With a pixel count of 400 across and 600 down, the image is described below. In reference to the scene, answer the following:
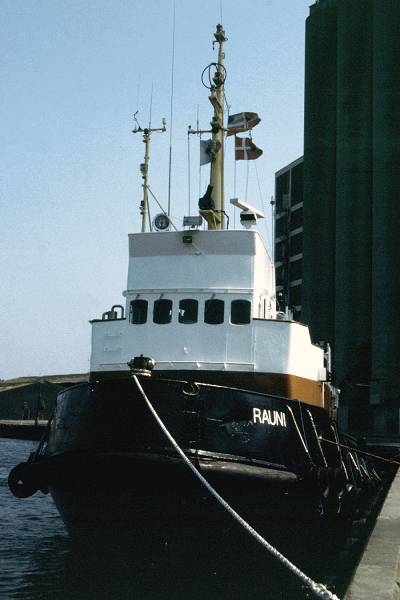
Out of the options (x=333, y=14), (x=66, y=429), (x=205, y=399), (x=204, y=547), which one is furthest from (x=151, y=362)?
(x=333, y=14)

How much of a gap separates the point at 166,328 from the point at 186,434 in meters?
3.60

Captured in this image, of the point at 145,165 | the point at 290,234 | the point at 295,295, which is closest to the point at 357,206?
the point at 290,234

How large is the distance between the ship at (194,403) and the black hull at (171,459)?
2 centimetres

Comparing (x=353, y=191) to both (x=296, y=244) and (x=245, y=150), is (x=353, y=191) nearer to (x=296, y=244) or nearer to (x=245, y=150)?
(x=296, y=244)

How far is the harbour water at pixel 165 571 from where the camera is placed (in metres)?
11.6

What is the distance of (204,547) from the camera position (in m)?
12.6

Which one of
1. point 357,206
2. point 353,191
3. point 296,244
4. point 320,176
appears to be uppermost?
point 320,176

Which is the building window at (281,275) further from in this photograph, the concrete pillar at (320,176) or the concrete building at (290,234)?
the concrete pillar at (320,176)

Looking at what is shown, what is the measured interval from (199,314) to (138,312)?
140cm

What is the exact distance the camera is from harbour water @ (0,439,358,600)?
38.0 ft

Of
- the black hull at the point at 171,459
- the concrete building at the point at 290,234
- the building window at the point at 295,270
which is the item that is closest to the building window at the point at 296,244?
the concrete building at the point at 290,234

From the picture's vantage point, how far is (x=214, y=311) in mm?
15656

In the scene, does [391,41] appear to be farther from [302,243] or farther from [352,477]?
[352,477]

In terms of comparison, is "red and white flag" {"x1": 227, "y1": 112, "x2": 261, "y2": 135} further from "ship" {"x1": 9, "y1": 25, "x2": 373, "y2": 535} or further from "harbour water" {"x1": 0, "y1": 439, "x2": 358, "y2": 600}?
"harbour water" {"x1": 0, "y1": 439, "x2": 358, "y2": 600}
